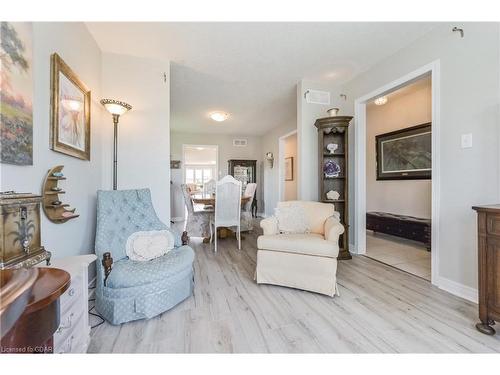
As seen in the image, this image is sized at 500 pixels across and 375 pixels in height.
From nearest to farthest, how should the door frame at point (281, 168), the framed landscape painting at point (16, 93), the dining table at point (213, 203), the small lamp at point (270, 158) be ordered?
the framed landscape painting at point (16, 93) < the dining table at point (213, 203) < the door frame at point (281, 168) < the small lamp at point (270, 158)

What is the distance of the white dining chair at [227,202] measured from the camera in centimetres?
336

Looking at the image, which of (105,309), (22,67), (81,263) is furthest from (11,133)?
(105,309)

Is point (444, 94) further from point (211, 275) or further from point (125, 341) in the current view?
point (125, 341)

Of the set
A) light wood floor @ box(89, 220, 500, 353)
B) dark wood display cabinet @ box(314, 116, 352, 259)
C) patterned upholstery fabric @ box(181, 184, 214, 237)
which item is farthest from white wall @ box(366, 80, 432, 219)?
patterned upholstery fabric @ box(181, 184, 214, 237)

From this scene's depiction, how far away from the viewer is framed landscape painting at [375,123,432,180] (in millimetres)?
3523

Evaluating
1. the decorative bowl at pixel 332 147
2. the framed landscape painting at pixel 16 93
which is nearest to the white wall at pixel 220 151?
the decorative bowl at pixel 332 147

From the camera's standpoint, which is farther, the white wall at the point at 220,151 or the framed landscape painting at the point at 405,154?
the white wall at the point at 220,151

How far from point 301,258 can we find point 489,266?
125 cm

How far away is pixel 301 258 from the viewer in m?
2.05

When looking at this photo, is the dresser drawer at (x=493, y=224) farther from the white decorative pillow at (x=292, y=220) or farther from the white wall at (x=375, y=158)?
the white wall at (x=375, y=158)

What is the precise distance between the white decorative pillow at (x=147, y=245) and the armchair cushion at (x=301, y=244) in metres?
0.89

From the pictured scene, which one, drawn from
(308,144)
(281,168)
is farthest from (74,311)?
(281,168)

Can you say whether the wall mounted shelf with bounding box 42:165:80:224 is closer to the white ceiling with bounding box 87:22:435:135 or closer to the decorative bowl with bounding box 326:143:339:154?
the white ceiling with bounding box 87:22:435:135

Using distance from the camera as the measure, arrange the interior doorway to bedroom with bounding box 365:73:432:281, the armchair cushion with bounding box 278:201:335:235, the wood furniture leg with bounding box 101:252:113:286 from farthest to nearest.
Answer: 1. the interior doorway to bedroom with bounding box 365:73:432:281
2. the armchair cushion with bounding box 278:201:335:235
3. the wood furniture leg with bounding box 101:252:113:286
